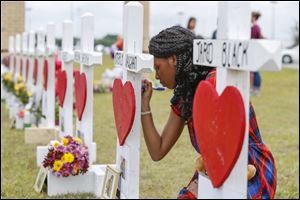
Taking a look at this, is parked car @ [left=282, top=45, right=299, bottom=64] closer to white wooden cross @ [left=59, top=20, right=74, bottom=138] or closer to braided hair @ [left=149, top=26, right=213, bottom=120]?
white wooden cross @ [left=59, top=20, right=74, bottom=138]

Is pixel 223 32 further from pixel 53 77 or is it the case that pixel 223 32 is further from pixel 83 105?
pixel 53 77

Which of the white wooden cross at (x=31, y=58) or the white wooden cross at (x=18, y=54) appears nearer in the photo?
the white wooden cross at (x=31, y=58)

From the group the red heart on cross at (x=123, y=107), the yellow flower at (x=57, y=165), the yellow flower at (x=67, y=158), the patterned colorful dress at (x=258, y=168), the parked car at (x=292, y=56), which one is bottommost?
the yellow flower at (x=57, y=165)

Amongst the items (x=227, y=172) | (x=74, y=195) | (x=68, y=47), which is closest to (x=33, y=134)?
(x=68, y=47)

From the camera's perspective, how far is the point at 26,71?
972cm

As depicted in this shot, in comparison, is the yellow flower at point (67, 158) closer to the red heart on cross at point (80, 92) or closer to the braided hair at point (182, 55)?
the red heart on cross at point (80, 92)

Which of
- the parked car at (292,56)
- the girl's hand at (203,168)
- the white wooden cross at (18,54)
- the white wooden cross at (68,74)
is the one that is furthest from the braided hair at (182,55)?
the parked car at (292,56)

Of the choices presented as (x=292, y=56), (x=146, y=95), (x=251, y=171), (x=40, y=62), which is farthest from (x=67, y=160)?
(x=292, y=56)

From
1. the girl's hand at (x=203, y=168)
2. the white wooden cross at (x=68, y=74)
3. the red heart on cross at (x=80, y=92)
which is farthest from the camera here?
the white wooden cross at (x=68, y=74)

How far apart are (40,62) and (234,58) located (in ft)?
21.0

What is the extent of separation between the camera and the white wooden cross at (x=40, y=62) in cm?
793

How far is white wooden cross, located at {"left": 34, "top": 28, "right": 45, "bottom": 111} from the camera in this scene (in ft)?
26.0

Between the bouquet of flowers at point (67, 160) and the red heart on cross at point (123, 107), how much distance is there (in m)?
1.28

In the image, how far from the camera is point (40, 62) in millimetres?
8250
